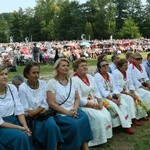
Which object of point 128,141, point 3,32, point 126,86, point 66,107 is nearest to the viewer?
point 66,107

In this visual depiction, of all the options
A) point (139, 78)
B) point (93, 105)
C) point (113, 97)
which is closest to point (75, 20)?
point (139, 78)

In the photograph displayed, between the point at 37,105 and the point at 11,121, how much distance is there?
0.56 m

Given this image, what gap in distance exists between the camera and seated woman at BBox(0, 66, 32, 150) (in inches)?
175

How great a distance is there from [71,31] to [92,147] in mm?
81336

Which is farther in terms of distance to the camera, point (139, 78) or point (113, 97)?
point (139, 78)

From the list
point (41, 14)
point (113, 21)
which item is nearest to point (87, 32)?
point (113, 21)

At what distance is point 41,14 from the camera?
93.4 meters

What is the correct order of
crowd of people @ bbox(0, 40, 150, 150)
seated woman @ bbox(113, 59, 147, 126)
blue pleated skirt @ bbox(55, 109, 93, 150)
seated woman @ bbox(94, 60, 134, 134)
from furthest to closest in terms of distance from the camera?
seated woman @ bbox(113, 59, 147, 126) → seated woman @ bbox(94, 60, 134, 134) → blue pleated skirt @ bbox(55, 109, 93, 150) → crowd of people @ bbox(0, 40, 150, 150)

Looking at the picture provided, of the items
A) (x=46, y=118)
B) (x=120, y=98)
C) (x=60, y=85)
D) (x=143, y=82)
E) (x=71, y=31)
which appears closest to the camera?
(x=46, y=118)

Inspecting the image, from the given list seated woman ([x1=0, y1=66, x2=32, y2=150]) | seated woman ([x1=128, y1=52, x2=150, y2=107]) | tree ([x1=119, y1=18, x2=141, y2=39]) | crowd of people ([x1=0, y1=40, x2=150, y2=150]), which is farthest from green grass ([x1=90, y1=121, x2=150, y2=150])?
tree ([x1=119, y1=18, x2=141, y2=39])

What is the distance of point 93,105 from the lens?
6.05 metres

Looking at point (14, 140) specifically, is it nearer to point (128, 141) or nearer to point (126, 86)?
point (128, 141)

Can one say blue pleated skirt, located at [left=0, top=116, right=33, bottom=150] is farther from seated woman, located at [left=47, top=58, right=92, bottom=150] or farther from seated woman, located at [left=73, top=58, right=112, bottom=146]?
seated woman, located at [left=73, top=58, right=112, bottom=146]

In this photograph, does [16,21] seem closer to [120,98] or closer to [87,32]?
[87,32]
